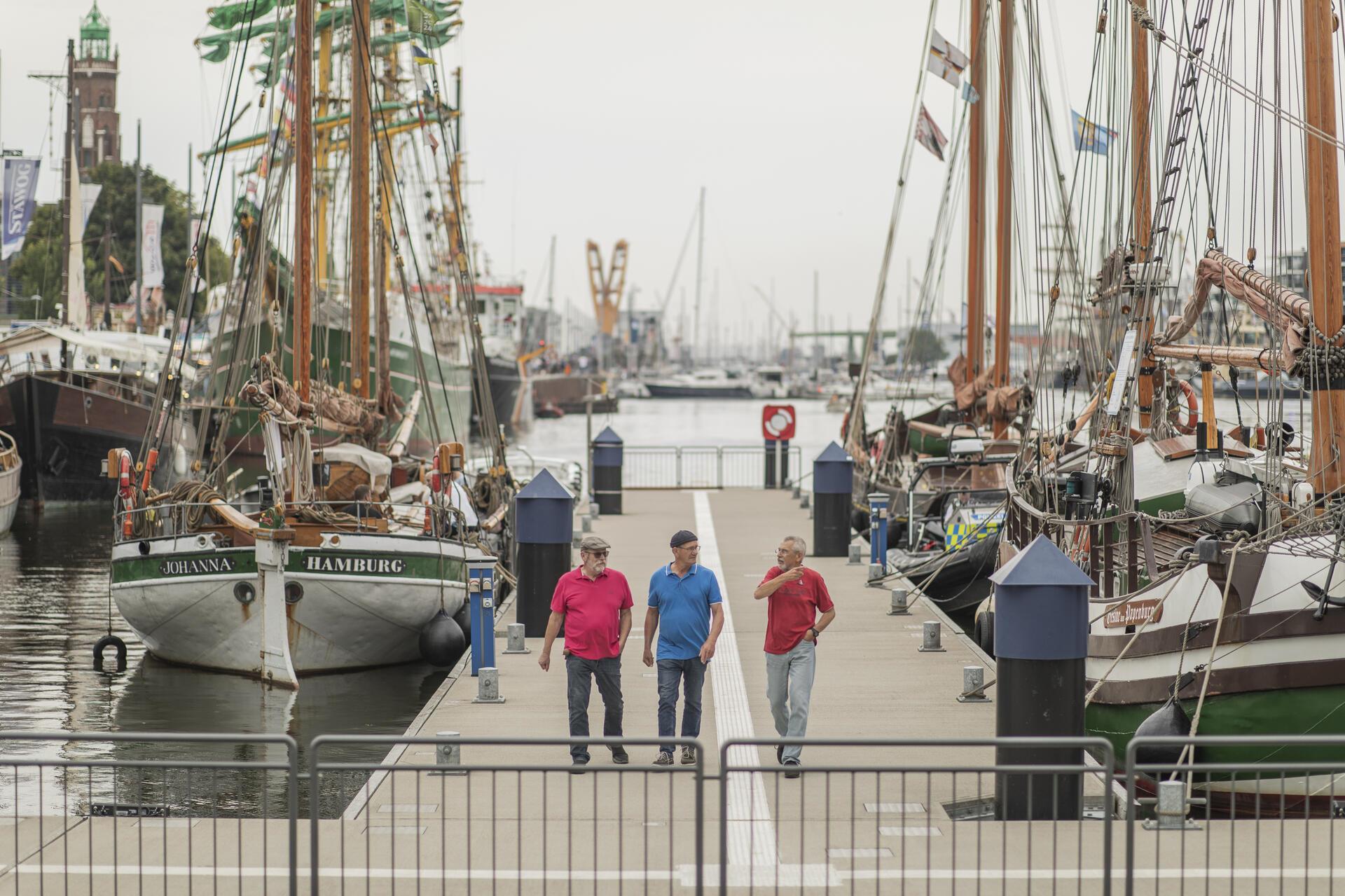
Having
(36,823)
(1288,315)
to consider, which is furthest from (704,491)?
(36,823)

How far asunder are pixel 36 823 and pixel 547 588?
8233 millimetres

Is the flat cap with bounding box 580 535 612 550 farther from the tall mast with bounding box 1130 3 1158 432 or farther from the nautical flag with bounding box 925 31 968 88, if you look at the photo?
the nautical flag with bounding box 925 31 968 88

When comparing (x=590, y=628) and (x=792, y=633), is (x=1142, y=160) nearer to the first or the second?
(x=792, y=633)

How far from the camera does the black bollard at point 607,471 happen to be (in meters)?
30.4

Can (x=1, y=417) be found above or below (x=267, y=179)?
below

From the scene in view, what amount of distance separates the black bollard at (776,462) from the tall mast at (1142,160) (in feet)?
49.1

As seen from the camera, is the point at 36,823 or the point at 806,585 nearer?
the point at 36,823

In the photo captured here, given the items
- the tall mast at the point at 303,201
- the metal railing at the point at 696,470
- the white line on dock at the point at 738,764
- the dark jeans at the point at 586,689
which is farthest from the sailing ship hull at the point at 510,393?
the dark jeans at the point at 586,689

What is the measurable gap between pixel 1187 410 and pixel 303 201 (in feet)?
42.9

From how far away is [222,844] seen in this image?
30.0 ft

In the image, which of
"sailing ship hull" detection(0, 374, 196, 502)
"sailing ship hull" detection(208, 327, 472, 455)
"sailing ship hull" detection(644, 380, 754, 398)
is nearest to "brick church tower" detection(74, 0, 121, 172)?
"sailing ship hull" detection(644, 380, 754, 398)

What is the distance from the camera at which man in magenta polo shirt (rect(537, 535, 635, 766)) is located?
35.9 ft

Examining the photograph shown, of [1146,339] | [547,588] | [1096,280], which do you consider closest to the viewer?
[1146,339]

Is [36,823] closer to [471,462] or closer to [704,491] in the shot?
[471,462]
